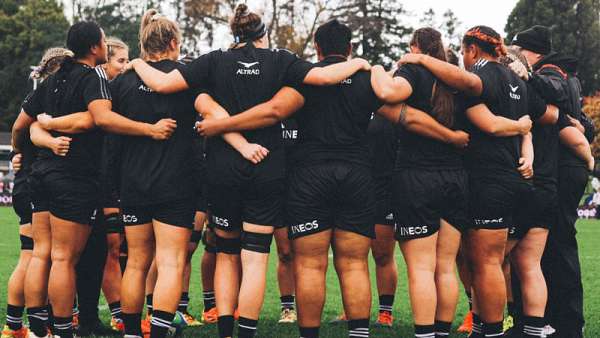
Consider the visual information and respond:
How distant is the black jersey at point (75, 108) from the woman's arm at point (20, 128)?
0.42 m

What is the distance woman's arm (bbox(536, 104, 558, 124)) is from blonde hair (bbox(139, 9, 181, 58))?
3207mm

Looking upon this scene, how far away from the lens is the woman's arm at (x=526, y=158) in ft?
20.7

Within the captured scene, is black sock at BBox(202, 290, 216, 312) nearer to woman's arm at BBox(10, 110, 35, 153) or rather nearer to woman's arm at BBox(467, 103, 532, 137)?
woman's arm at BBox(10, 110, 35, 153)

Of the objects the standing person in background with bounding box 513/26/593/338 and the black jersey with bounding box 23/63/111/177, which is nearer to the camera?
the black jersey with bounding box 23/63/111/177

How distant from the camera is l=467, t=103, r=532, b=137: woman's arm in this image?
607cm

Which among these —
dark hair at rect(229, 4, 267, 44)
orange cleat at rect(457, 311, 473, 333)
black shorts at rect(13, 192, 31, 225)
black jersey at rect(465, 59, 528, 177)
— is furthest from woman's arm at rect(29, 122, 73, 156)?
orange cleat at rect(457, 311, 473, 333)

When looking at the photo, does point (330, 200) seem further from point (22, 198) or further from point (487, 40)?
point (22, 198)

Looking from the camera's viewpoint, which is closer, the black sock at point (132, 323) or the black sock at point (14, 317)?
the black sock at point (132, 323)

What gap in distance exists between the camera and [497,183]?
20.2 feet

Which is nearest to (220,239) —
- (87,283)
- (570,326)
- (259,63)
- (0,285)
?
(259,63)

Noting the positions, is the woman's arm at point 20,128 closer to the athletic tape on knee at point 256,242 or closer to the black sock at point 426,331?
the athletic tape on knee at point 256,242

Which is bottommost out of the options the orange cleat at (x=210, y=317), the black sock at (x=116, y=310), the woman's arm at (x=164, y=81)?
the orange cleat at (x=210, y=317)

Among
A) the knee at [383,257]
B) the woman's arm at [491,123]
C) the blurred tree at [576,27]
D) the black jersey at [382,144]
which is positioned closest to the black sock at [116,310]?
the knee at [383,257]

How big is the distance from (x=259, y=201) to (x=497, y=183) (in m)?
1.95
